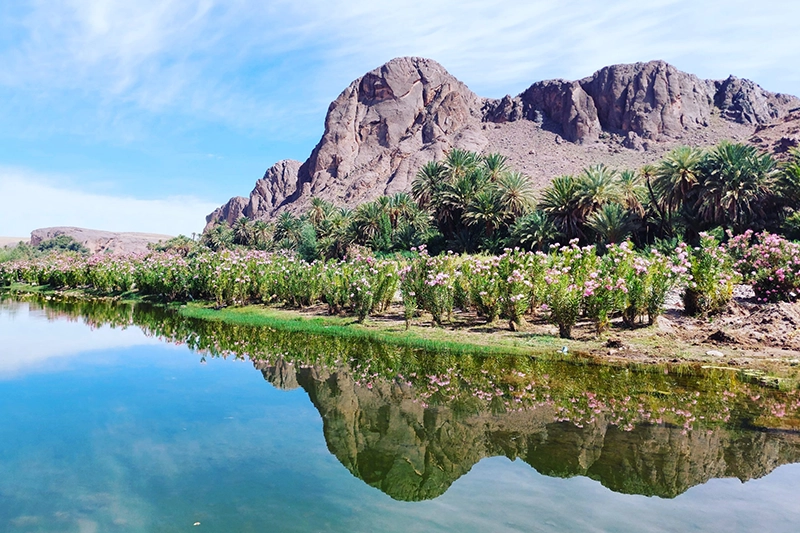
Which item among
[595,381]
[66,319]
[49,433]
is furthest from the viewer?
[66,319]

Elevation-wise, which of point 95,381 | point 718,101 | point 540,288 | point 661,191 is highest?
point 718,101

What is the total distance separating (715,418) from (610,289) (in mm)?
6054

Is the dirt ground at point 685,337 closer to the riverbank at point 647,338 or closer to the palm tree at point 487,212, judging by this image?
the riverbank at point 647,338

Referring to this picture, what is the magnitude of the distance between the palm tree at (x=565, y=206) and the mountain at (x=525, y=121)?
63.9m

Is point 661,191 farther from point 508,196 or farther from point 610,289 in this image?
point 610,289

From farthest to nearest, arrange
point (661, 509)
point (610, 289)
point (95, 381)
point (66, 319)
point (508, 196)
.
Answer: point (508, 196)
point (66, 319)
point (610, 289)
point (95, 381)
point (661, 509)

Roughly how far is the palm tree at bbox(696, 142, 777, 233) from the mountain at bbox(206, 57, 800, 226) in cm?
6561

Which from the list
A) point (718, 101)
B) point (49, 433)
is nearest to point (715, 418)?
point (49, 433)

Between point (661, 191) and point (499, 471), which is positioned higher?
point (661, 191)

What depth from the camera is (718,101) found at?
5236 inches

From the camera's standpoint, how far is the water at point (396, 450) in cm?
531

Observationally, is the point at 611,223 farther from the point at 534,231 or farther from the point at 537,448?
the point at 537,448

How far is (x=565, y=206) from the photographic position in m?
35.3

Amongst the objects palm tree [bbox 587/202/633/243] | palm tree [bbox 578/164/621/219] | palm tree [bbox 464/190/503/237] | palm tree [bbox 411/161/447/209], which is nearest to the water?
palm tree [bbox 587/202/633/243]
